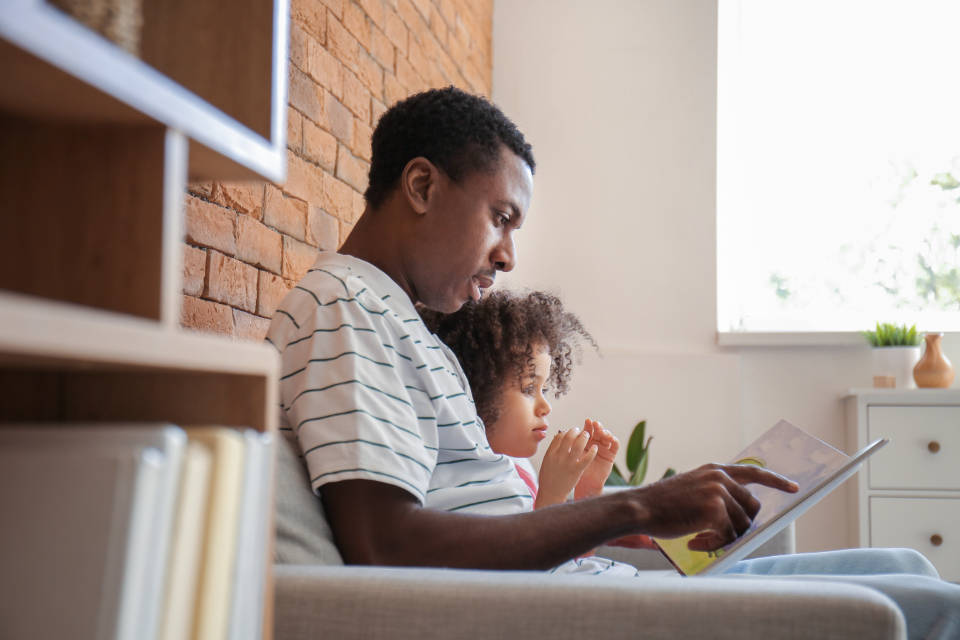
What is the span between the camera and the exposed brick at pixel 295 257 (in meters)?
1.71

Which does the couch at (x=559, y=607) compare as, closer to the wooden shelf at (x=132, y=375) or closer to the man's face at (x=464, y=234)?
the wooden shelf at (x=132, y=375)

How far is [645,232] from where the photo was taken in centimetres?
328

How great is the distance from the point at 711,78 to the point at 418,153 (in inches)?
88.9

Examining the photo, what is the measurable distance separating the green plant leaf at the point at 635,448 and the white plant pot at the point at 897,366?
2.63 feet

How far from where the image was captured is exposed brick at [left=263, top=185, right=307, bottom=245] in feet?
5.34

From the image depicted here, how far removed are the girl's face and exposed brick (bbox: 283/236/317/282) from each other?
18.6 inches

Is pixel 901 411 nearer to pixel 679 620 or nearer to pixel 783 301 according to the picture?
pixel 783 301

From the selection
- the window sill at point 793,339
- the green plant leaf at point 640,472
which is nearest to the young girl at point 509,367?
the green plant leaf at point 640,472

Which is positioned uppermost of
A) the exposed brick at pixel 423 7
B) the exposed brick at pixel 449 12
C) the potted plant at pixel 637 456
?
the exposed brick at pixel 449 12

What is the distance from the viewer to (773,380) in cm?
319

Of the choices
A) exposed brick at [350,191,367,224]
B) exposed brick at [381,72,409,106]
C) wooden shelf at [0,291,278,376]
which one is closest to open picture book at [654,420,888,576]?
wooden shelf at [0,291,278,376]

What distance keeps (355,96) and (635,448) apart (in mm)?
1489

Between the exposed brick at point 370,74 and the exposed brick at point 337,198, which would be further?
the exposed brick at point 370,74

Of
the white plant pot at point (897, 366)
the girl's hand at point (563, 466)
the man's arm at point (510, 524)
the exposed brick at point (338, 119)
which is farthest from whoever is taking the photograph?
the white plant pot at point (897, 366)
